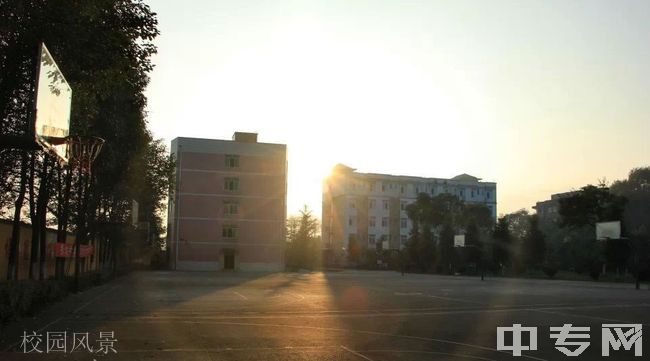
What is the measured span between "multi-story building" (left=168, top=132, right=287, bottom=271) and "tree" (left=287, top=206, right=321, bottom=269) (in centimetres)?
1068

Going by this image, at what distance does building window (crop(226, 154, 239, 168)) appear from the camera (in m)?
75.8

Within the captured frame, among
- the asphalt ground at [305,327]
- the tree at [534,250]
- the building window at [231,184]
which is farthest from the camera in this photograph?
the building window at [231,184]

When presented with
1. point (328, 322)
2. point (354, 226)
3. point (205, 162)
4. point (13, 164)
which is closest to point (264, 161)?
point (205, 162)

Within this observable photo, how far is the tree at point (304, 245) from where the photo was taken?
3438 inches

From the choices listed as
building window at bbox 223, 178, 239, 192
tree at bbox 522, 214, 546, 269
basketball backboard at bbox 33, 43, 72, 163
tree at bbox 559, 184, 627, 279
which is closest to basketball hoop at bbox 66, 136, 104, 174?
basketball backboard at bbox 33, 43, 72, 163

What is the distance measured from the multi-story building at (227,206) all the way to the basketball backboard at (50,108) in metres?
63.6

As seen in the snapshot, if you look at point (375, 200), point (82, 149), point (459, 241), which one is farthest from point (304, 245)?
point (82, 149)

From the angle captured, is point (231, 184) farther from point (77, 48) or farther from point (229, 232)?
point (77, 48)

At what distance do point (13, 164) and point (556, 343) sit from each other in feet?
58.9

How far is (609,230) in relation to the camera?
51438 mm

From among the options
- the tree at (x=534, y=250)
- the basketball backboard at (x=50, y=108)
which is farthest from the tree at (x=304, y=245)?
the basketball backboard at (x=50, y=108)

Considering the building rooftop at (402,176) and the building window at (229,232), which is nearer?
the building window at (229,232)

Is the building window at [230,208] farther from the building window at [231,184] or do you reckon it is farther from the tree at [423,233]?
the tree at [423,233]

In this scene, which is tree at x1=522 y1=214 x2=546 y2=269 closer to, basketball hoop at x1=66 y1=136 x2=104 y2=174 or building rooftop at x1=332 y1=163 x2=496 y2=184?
building rooftop at x1=332 y1=163 x2=496 y2=184
